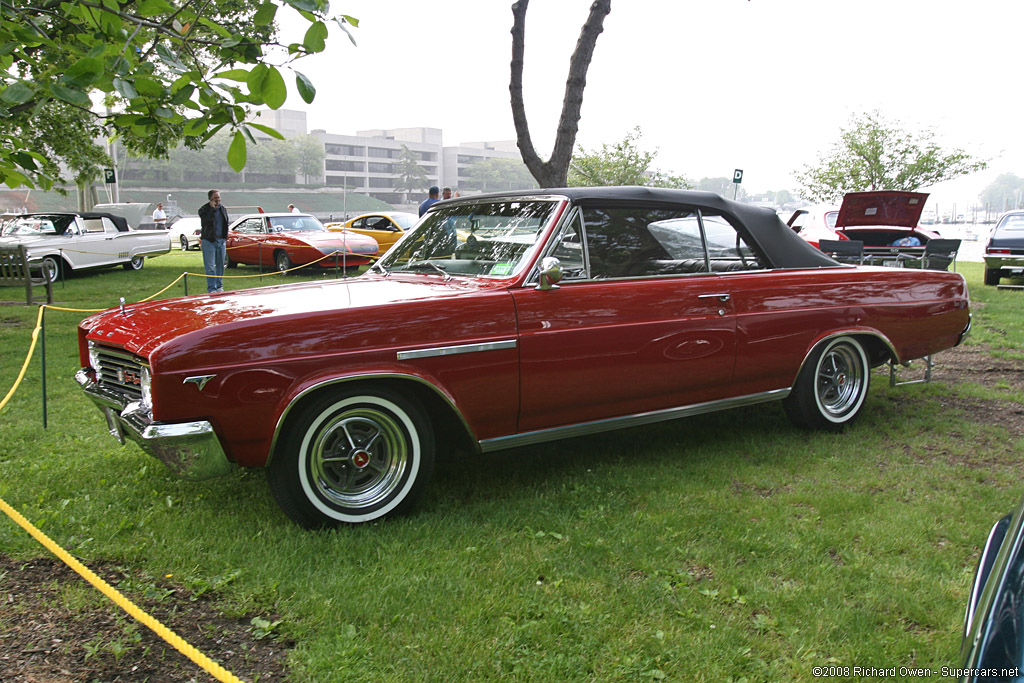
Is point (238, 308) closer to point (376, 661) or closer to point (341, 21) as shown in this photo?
point (341, 21)

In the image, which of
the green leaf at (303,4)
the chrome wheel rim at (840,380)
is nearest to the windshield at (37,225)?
the green leaf at (303,4)

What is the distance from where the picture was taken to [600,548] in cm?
336

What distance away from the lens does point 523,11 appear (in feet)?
39.6

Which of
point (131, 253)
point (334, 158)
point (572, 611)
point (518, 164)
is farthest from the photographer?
point (518, 164)

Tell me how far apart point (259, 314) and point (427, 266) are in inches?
50.0

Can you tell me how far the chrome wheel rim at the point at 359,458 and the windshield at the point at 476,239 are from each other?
105 centimetres

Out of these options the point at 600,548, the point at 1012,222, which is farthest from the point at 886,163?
the point at 600,548

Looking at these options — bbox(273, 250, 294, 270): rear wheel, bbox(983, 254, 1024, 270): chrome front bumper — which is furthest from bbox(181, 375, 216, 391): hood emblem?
bbox(273, 250, 294, 270): rear wheel

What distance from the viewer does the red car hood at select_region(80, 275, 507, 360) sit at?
10.7 ft

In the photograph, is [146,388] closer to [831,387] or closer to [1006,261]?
[831,387]

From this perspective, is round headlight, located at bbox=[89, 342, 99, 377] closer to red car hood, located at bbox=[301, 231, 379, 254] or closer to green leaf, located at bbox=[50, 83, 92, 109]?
green leaf, located at bbox=[50, 83, 92, 109]

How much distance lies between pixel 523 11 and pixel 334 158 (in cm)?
11369

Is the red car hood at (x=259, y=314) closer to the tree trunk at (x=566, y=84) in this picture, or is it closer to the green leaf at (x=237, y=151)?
the green leaf at (x=237, y=151)

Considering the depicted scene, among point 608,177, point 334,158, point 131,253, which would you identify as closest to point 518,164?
point 334,158
